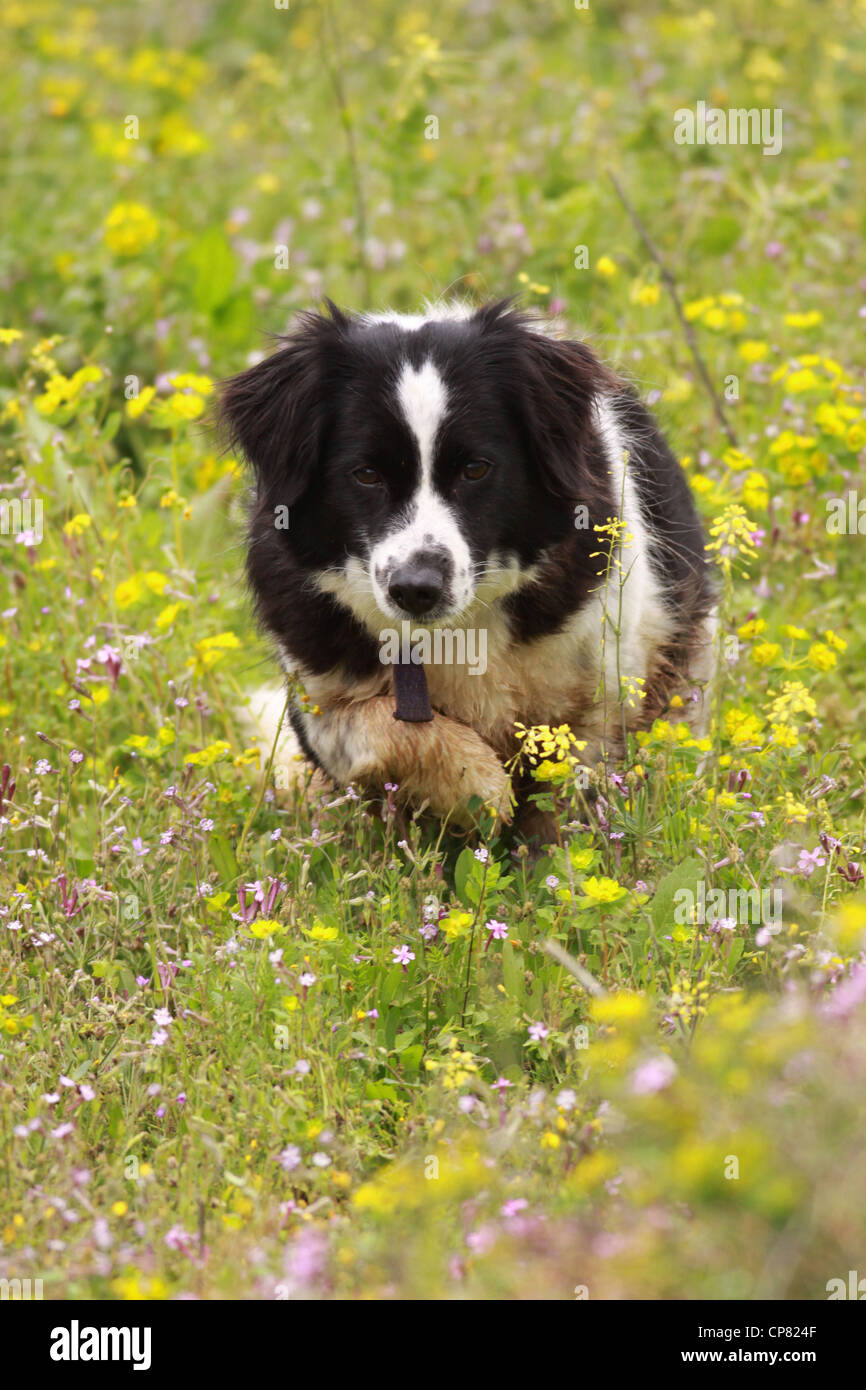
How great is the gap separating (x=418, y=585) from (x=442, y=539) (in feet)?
0.47

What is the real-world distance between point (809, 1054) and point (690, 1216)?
521mm

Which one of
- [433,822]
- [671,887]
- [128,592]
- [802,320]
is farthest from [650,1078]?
[802,320]

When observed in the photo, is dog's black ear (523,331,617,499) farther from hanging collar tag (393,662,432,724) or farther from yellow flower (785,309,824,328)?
yellow flower (785,309,824,328)

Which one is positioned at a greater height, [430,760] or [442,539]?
[442,539]

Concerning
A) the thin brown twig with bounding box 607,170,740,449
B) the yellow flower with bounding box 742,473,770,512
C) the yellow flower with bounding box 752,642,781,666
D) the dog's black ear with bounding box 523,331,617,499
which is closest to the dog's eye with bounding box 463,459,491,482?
the dog's black ear with bounding box 523,331,617,499

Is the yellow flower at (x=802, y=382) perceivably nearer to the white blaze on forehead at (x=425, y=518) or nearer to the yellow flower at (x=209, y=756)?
the white blaze on forehead at (x=425, y=518)

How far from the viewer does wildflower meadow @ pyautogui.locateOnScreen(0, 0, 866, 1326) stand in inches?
92.0

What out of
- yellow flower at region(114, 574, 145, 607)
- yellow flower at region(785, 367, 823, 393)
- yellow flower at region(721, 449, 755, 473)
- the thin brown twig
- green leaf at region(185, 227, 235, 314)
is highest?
green leaf at region(185, 227, 235, 314)

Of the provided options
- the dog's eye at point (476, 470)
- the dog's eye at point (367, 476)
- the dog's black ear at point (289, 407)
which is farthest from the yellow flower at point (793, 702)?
the dog's black ear at point (289, 407)

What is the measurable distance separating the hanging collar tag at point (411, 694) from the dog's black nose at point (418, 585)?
1.15ft

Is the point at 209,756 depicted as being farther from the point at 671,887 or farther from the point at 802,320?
the point at 802,320

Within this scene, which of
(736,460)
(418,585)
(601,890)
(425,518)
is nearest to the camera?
(601,890)

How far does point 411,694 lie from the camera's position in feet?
13.4

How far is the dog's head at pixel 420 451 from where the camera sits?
3848 millimetres
